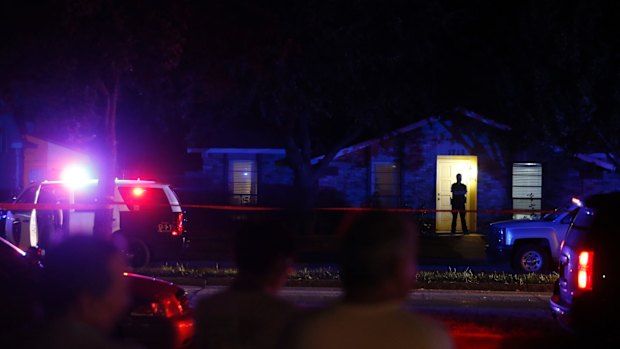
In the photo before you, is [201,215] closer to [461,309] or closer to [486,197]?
[486,197]

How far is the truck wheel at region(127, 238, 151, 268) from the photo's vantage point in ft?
52.9

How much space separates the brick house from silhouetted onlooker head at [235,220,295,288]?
68.1 feet

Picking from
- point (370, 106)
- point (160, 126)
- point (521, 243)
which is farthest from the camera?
point (160, 126)

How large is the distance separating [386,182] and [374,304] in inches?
888

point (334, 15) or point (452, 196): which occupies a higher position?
point (334, 15)

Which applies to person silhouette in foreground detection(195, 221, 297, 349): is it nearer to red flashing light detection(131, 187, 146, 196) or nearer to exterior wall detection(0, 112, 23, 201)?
red flashing light detection(131, 187, 146, 196)

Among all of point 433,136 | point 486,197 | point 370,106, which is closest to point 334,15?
point 370,106

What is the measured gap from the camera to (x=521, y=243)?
16.8 metres

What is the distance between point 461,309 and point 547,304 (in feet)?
4.69

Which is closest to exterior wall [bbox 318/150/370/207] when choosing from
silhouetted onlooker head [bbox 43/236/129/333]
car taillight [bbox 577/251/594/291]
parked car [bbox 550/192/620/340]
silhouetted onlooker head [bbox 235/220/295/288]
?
parked car [bbox 550/192/620/340]

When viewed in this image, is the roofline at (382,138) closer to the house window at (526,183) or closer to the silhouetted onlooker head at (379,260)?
the house window at (526,183)

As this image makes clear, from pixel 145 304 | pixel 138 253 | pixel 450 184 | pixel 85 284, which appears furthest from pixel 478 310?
pixel 450 184

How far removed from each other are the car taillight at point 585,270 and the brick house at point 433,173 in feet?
53.0

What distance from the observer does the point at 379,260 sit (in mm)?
3027
